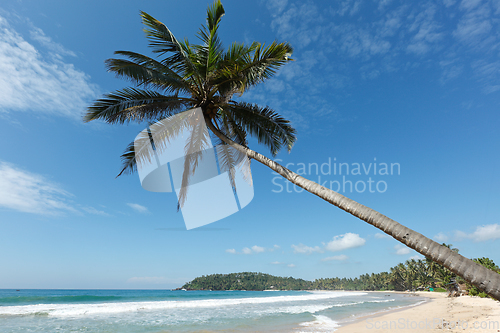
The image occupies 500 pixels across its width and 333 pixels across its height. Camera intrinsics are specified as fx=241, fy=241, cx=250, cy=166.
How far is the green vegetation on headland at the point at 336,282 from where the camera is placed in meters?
58.8

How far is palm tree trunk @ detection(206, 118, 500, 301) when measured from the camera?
2496mm

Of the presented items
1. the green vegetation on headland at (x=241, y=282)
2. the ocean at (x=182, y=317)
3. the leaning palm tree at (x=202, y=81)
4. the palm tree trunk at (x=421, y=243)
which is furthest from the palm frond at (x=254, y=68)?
the green vegetation on headland at (x=241, y=282)

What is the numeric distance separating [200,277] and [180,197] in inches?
4390

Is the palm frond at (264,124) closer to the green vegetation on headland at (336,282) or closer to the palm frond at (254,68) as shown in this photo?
the palm frond at (254,68)

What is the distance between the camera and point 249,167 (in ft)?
24.8

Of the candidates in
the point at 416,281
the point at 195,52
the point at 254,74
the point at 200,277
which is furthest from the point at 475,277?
the point at 200,277

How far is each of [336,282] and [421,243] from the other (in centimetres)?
14050

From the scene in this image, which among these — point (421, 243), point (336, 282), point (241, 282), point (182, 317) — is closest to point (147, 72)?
point (421, 243)

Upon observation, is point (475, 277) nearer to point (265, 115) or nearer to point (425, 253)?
point (425, 253)

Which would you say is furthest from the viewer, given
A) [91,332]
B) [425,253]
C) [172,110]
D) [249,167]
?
[91,332]

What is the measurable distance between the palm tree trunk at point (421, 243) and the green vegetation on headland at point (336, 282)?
57.4 m

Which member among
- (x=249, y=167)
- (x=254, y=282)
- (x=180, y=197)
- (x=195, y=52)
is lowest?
(x=254, y=282)

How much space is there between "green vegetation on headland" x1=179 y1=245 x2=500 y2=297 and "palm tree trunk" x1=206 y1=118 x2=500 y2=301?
57391 mm

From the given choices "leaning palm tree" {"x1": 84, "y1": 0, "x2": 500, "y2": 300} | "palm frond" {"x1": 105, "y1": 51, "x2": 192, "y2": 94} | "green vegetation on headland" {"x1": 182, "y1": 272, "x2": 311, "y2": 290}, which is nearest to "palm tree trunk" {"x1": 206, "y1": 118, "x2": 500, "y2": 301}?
"leaning palm tree" {"x1": 84, "y1": 0, "x2": 500, "y2": 300}
